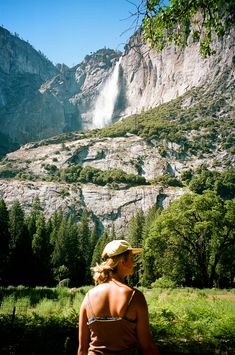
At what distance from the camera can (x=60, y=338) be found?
10.4m

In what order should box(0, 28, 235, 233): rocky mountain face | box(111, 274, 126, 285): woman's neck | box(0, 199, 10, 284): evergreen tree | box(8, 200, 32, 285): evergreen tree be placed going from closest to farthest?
box(111, 274, 126, 285): woman's neck < box(0, 199, 10, 284): evergreen tree < box(8, 200, 32, 285): evergreen tree < box(0, 28, 235, 233): rocky mountain face

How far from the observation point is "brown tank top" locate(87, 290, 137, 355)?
11.0 feet

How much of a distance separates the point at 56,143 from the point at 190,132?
64519 millimetres

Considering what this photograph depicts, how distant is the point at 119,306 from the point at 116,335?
0.30 metres

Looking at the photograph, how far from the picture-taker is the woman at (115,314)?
3.33 metres

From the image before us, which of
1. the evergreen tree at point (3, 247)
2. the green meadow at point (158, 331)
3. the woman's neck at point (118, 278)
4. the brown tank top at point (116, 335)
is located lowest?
the evergreen tree at point (3, 247)

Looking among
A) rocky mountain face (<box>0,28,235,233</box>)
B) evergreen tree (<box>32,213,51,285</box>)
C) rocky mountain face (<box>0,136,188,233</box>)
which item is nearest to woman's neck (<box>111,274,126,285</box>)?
evergreen tree (<box>32,213,51,285</box>)

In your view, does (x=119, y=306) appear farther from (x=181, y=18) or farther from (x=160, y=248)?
(x=160, y=248)

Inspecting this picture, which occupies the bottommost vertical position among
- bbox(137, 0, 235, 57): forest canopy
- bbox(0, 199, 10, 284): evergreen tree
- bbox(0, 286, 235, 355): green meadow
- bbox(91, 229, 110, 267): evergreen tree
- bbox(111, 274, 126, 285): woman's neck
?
bbox(91, 229, 110, 267): evergreen tree

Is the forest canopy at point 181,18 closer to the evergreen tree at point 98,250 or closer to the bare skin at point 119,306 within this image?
the bare skin at point 119,306

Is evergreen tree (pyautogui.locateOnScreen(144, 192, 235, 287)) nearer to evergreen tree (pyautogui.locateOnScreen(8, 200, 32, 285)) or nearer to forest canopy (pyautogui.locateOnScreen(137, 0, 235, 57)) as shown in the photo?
evergreen tree (pyautogui.locateOnScreen(8, 200, 32, 285))

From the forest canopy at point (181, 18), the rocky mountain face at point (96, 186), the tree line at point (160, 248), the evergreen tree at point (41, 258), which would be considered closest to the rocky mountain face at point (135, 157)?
the rocky mountain face at point (96, 186)

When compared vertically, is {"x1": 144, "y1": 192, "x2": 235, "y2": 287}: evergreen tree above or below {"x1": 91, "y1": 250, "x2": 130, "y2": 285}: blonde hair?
below

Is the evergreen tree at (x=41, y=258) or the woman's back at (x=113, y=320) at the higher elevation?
the woman's back at (x=113, y=320)
